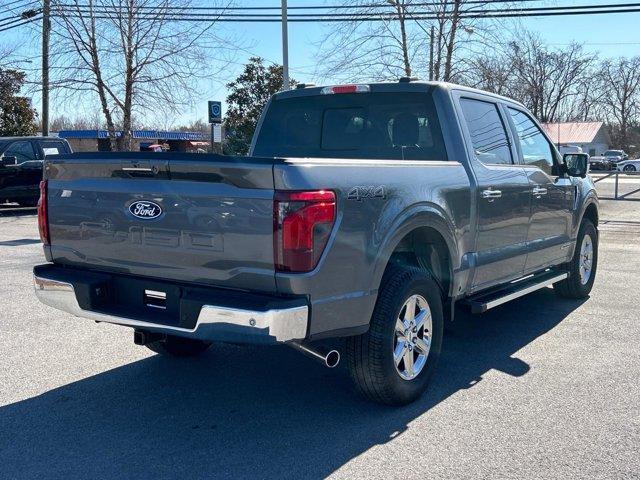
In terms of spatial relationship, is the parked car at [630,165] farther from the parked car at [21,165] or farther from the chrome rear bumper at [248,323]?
the chrome rear bumper at [248,323]

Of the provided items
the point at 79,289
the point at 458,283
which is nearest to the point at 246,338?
the point at 79,289

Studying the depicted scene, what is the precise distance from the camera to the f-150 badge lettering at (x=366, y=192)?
3818mm

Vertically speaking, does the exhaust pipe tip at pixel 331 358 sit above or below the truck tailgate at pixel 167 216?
below

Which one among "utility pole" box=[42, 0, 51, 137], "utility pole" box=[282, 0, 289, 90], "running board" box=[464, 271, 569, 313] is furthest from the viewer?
"utility pole" box=[42, 0, 51, 137]

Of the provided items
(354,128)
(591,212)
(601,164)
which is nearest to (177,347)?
(354,128)

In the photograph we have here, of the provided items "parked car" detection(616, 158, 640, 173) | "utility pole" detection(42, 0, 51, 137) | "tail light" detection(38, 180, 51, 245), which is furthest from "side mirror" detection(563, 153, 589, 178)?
"parked car" detection(616, 158, 640, 173)

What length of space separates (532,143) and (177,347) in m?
3.72

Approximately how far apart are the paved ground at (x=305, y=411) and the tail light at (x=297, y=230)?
3.49ft

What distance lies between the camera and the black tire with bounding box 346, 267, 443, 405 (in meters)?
4.14

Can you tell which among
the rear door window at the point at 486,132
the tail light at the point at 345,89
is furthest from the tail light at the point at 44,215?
the rear door window at the point at 486,132

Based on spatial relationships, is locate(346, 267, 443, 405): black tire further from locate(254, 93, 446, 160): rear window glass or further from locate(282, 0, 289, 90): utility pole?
locate(282, 0, 289, 90): utility pole

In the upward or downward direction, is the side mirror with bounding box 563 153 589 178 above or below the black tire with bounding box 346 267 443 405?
above

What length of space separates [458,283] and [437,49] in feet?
39.6

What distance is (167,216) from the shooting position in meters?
3.86
